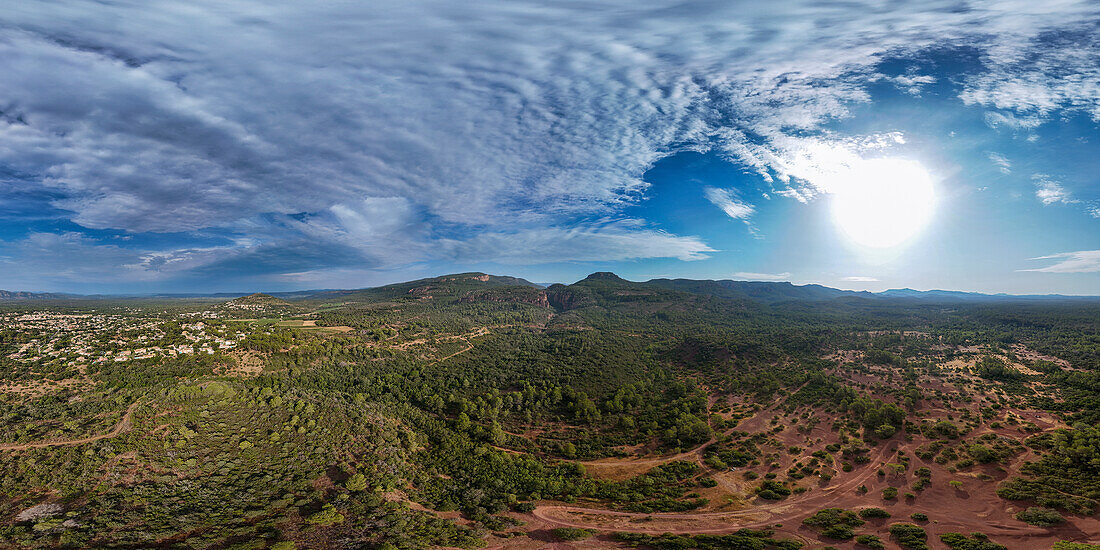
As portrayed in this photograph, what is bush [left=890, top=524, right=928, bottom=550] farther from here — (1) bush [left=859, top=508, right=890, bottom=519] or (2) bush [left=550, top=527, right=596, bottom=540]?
(2) bush [left=550, top=527, right=596, bottom=540]

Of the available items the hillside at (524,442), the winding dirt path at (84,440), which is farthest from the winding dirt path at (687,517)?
the winding dirt path at (84,440)

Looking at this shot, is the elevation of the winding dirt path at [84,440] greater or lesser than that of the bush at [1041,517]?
greater

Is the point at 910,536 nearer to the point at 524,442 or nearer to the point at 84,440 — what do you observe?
the point at 524,442

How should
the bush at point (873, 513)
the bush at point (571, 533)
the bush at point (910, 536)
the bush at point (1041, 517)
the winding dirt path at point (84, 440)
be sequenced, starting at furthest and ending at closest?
1. the winding dirt path at point (84, 440)
2. the bush at point (873, 513)
3. the bush at point (571, 533)
4. the bush at point (910, 536)
5. the bush at point (1041, 517)

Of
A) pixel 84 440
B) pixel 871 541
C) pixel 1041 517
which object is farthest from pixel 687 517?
pixel 84 440

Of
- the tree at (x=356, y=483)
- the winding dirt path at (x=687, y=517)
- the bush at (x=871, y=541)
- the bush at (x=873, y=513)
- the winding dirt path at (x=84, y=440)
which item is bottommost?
the winding dirt path at (x=687, y=517)

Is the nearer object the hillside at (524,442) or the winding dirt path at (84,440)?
the hillside at (524,442)

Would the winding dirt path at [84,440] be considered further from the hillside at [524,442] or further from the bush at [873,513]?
the bush at [873,513]
